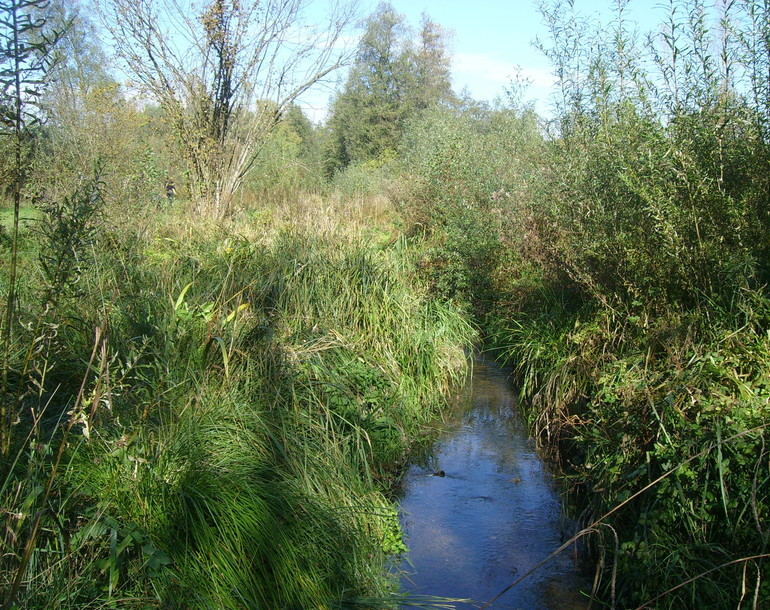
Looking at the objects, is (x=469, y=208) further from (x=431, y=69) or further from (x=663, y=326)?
(x=431, y=69)

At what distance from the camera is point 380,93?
36969 millimetres

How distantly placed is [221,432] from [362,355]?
2.50 metres

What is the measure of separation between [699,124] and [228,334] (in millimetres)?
4201

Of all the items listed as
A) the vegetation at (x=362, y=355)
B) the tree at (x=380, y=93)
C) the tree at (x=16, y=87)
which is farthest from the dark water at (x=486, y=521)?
the tree at (x=380, y=93)

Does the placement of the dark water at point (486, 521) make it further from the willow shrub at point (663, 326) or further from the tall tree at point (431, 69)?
the tall tree at point (431, 69)

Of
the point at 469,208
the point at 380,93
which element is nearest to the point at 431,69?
the point at 380,93

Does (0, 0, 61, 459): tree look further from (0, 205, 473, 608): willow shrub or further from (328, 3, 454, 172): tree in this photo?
(328, 3, 454, 172): tree

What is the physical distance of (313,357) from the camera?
5.98 meters

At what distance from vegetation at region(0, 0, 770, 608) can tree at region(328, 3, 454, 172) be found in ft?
86.2

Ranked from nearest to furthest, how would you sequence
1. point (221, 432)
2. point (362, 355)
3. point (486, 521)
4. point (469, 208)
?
point (221, 432) < point (486, 521) < point (362, 355) < point (469, 208)

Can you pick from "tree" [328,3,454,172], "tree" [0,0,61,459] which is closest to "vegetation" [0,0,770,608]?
"tree" [0,0,61,459]

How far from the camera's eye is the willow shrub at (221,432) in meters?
3.20

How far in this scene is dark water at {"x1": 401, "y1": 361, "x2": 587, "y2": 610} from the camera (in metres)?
4.38

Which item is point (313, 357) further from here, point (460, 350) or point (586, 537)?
point (460, 350)
